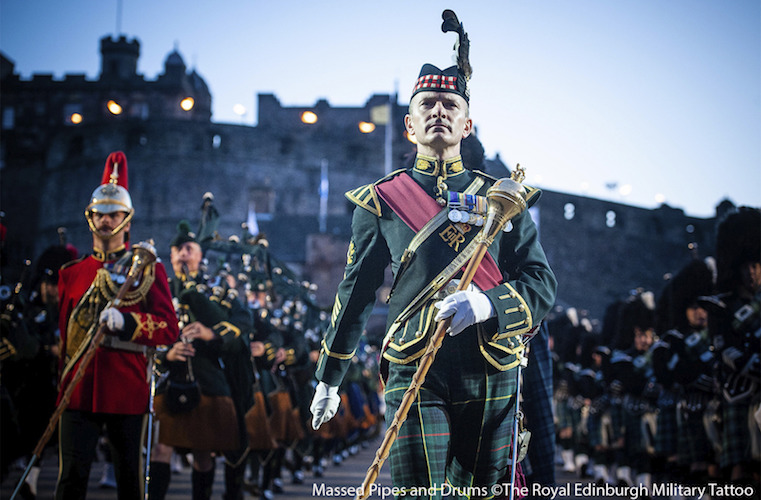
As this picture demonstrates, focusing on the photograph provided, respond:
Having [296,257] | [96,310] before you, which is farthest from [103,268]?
[296,257]

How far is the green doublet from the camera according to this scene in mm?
4012

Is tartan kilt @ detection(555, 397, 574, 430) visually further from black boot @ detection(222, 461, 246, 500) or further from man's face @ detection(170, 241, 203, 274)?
man's face @ detection(170, 241, 203, 274)

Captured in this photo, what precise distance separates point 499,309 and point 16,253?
63.0 m

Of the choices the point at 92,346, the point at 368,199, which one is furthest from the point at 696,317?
the point at 368,199

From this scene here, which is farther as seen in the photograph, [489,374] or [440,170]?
[440,170]

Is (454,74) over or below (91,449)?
over

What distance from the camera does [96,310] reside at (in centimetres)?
637

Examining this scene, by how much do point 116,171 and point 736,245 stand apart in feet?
17.7

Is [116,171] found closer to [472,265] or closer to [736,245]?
[472,265]

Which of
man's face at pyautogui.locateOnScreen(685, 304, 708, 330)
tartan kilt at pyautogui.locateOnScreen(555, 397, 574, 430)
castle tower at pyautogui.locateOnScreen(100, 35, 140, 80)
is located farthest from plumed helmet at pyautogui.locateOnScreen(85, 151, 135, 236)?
castle tower at pyautogui.locateOnScreen(100, 35, 140, 80)

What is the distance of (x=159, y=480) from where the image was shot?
7695 mm

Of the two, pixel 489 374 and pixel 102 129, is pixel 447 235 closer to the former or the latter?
pixel 489 374

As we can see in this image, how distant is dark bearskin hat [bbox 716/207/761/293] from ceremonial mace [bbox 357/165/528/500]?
15.7 feet

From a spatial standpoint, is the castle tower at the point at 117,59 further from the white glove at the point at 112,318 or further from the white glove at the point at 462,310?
the white glove at the point at 462,310
